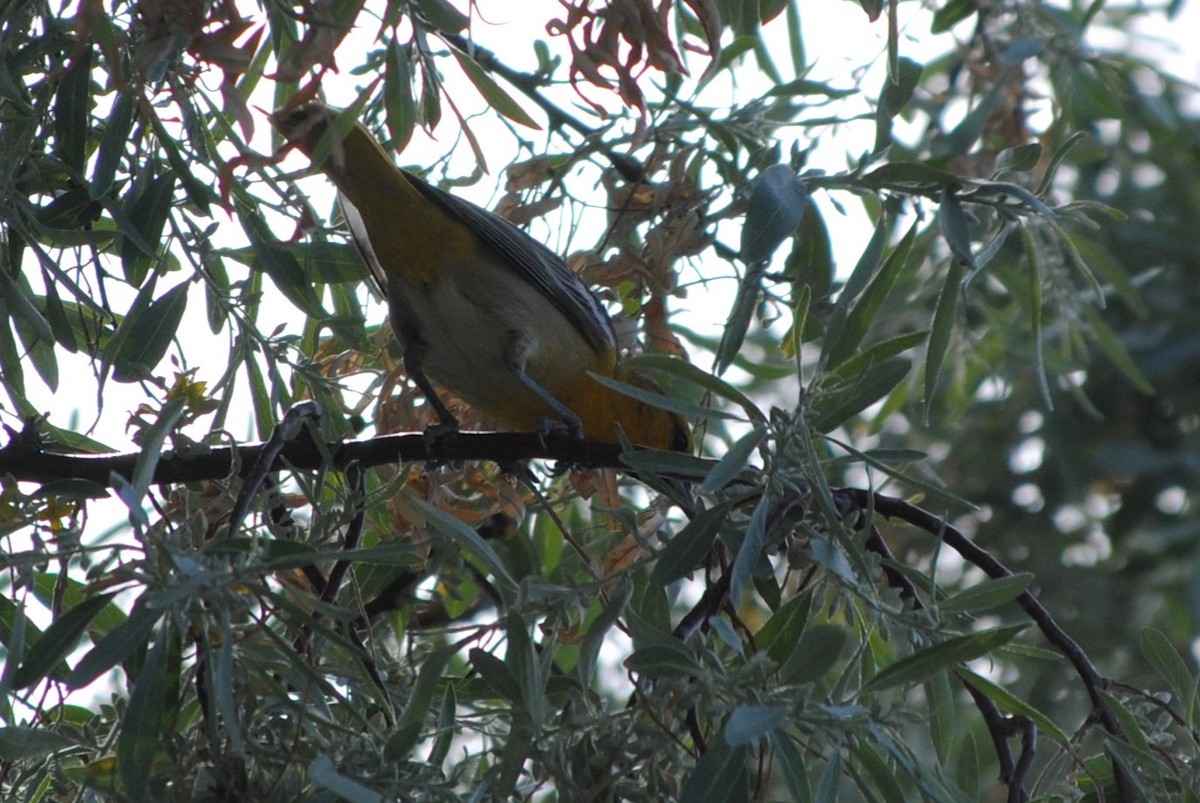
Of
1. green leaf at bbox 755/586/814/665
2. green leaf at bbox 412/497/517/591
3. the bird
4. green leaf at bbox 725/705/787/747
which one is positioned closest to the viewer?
green leaf at bbox 725/705/787/747

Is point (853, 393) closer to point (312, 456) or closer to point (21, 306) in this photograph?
point (312, 456)

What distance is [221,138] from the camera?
2.78 metres

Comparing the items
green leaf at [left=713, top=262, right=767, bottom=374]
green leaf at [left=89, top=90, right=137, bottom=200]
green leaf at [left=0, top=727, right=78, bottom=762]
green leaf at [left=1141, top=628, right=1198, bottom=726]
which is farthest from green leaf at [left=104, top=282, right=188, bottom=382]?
green leaf at [left=1141, top=628, right=1198, bottom=726]

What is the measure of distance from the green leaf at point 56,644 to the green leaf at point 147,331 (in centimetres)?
81

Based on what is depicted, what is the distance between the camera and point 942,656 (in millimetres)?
1877

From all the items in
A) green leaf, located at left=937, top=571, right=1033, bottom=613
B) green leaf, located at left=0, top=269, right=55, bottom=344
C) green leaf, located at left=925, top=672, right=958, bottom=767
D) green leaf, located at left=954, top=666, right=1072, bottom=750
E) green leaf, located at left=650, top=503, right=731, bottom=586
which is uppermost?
green leaf, located at left=0, top=269, right=55, bottom=344

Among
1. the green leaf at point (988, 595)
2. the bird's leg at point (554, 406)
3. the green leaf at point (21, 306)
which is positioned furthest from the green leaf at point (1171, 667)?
the green leaf at point (21, 306)

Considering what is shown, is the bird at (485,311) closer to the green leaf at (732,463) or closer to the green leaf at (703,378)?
the green leaf at (703,378)

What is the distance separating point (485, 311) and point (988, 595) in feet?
7.00

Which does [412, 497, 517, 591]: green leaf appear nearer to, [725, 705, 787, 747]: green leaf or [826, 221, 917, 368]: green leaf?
[725, 705, 787, 747]: green leaf

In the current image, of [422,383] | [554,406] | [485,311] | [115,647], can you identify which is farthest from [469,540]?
[485,311]

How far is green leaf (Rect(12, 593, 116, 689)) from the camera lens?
1750 mm

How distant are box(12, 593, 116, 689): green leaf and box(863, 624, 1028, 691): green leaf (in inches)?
42.0

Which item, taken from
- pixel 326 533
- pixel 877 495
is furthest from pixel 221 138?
pixel 877 495
